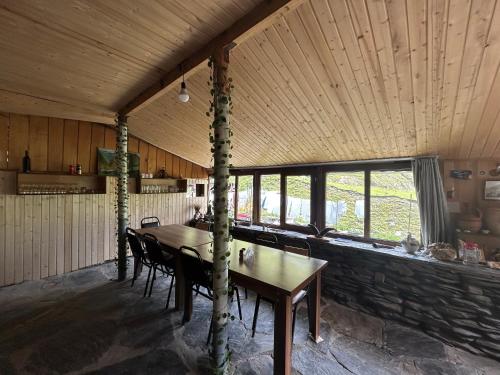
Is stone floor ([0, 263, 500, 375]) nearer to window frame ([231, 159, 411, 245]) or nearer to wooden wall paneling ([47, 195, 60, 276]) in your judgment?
wooden wall paneling ([47, 195, 60, 276])

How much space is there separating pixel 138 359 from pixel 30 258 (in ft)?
9.62

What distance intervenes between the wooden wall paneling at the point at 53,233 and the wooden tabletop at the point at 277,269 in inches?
113

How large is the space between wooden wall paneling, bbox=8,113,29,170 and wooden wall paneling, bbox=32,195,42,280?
59 centimetres

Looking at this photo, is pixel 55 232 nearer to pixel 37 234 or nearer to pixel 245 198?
pixel 37 234

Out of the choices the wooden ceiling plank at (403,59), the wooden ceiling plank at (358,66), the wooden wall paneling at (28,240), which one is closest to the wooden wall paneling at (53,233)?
the wooden wall paneling at (28,240)

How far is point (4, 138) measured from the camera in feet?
11.2

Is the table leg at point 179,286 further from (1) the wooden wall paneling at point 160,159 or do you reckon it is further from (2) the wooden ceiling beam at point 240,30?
(1) the wooden wall paneling at point 160,159

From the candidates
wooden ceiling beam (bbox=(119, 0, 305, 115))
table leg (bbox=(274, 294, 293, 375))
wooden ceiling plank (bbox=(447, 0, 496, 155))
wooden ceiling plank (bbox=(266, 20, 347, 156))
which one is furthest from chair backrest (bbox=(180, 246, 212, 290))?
wooden ceiling plank (bbox=(447, 0, 496, 155))

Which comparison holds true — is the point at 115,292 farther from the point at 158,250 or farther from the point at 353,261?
the point at 353,261

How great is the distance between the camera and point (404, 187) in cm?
314

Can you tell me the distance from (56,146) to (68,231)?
4.76 feet

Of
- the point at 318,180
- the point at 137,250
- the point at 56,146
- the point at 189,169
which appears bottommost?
the point at 137,250

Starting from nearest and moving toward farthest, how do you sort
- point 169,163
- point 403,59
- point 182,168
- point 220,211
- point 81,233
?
1. point 403,59
2. point 220,211
3. point 81,233
4. point 169,163
5. point 182,168

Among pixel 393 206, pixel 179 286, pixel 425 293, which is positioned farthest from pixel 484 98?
pixel 179 286
